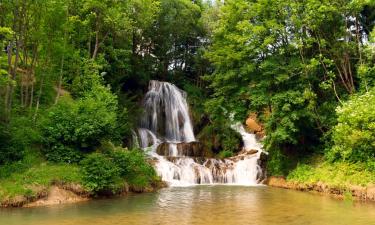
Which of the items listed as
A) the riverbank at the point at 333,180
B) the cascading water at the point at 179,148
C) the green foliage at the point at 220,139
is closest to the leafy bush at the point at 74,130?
the cascading water at the point at 179,148

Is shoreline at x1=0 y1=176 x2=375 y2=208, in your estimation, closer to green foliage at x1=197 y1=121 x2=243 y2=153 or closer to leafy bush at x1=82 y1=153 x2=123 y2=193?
leafy bush at x1=82 y1=153 x2=123 y2=193

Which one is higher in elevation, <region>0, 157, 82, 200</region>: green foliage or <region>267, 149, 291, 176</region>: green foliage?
<region>267, 149, 291, 176</region>: green foliage

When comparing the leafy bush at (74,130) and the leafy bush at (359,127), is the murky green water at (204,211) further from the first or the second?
the leafy bush at (74,130)

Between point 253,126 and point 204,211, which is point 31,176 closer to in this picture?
point 204,211

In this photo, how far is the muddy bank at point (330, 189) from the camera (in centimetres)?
1773

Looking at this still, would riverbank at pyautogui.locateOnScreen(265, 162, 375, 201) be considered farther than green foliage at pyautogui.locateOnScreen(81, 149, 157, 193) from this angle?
Yes

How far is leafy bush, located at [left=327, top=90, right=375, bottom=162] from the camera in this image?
1759 centimetres

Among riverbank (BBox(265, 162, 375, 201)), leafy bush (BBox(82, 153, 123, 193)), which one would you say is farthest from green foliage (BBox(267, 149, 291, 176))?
leafy bush (BBox(82, 153, 123, 193))

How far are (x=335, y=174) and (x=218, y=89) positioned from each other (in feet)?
30.5

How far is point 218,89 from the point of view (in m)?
26.4

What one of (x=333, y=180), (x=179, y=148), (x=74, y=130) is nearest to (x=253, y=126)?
(x=179, y=148)

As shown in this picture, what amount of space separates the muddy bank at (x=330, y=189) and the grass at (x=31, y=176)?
37.5 feet

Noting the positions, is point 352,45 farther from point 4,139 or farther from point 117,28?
point 4,139

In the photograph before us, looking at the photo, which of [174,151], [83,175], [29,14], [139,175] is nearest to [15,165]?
[83,175]
